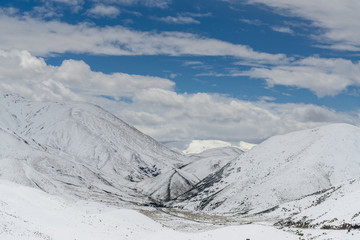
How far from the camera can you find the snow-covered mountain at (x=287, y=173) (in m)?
150

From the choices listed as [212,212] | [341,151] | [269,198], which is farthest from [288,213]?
[341,151]

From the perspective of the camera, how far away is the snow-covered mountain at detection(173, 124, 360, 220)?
492 feet

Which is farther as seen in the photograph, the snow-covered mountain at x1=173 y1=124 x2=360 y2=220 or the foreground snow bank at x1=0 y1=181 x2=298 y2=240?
the snow-covered mountain at x1=173 y1=124 x2=360 y2=220

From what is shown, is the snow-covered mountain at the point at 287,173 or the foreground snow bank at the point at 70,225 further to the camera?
the snow-covered mountain at the point at 287,173

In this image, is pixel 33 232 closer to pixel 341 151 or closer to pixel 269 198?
pixel 269 198

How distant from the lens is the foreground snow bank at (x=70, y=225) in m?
42.9

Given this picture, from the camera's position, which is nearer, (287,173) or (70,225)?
(70,225)

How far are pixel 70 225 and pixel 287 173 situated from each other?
11988 cm

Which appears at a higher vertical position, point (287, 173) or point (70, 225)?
point (287, 173)

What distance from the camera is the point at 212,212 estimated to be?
524 ft

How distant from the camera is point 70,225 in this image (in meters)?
54.8

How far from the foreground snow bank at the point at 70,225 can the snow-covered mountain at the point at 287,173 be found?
278ft

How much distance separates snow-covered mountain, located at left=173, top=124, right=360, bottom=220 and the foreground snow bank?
8473 cm

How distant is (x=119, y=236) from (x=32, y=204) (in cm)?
1481
